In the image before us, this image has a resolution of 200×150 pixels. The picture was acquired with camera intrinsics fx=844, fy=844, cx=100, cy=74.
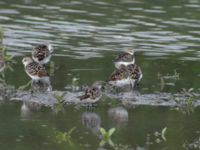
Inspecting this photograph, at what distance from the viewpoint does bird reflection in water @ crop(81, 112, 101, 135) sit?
1413cm

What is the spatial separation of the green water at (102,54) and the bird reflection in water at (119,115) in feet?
0.17

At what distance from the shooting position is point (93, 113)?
598 inches

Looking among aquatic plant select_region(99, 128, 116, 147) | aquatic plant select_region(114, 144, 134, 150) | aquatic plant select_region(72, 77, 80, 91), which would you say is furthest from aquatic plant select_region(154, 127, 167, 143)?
aquatic plant select_region(72, 77, 80, 91)

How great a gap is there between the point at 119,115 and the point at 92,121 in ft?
2.34

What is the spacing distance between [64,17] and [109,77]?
873 centimetres

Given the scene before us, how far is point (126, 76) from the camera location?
17.5m

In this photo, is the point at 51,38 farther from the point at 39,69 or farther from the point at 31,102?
the point at 31,102

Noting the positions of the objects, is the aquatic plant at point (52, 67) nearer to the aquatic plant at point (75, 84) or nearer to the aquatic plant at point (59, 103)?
the aquatic plant at point (75, 84)

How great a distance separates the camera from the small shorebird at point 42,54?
19.4m

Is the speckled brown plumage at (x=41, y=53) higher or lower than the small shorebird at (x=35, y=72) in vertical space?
higher

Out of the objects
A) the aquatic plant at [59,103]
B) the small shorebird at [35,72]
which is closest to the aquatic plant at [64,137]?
the aquatic plant at [59,103]

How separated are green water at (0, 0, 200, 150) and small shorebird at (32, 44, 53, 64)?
0.32 meters

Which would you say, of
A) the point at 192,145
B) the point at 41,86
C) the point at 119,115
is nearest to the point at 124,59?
the point at 41,86

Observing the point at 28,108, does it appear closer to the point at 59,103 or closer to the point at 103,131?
the point at 59,103
